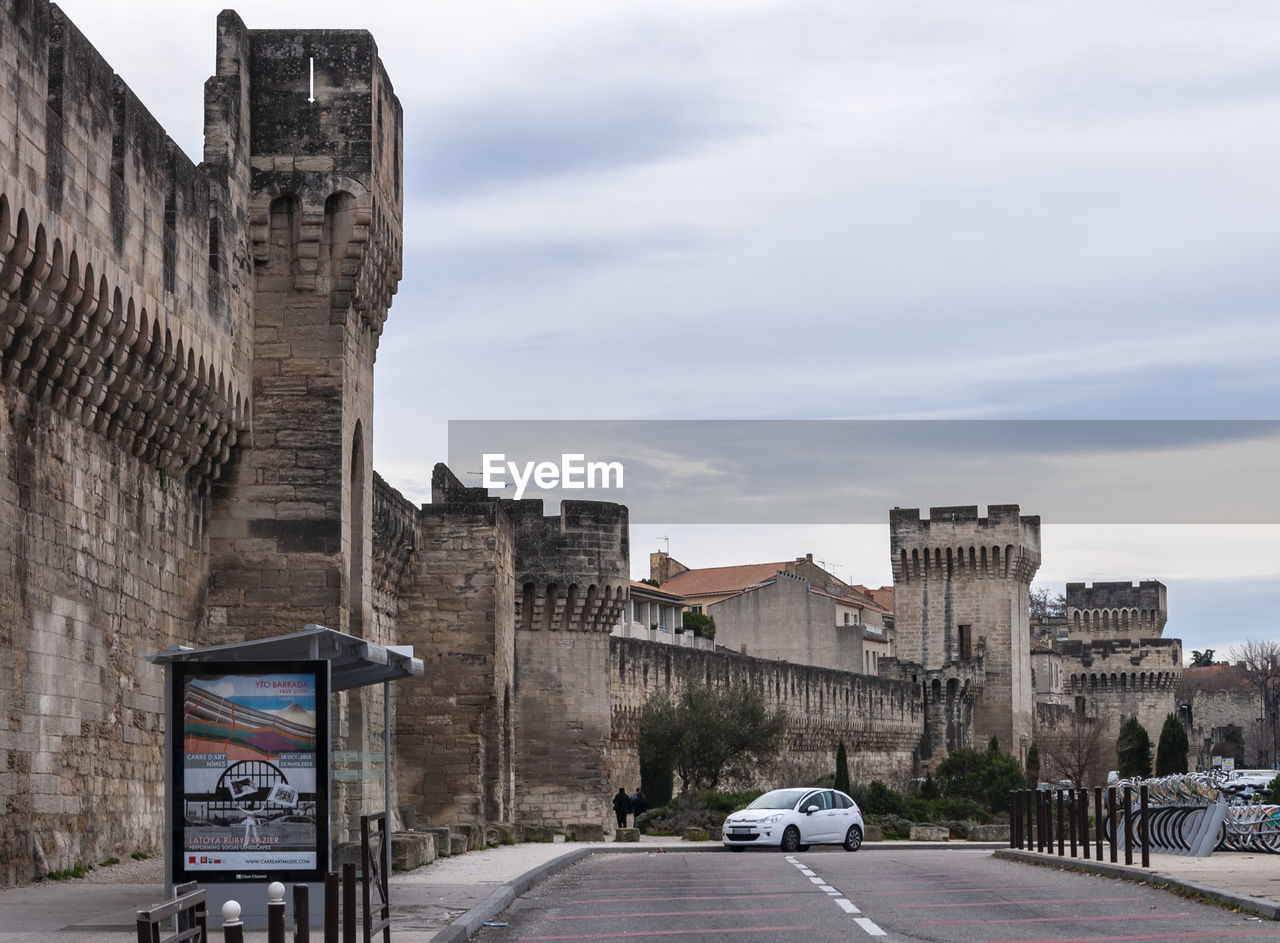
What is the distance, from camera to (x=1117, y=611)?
10806cm

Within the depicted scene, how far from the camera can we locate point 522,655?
3656 centimetres

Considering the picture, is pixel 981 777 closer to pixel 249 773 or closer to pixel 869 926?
pixel 869 926

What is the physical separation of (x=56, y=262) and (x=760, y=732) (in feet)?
108

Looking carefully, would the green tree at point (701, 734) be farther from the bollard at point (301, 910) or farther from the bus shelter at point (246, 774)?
the bollard at point (301, 910)

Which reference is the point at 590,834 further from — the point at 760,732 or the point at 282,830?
the point at 282,830

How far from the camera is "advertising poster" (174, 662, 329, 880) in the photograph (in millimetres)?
11734

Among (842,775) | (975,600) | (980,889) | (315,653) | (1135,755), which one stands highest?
(975,600)

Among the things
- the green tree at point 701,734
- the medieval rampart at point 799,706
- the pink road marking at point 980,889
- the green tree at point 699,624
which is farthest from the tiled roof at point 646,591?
the pink road marking at point 980,889

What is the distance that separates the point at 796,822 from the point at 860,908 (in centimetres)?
1552

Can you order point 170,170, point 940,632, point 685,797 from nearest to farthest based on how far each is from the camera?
point 170,170 → point 685,797 → point 940,632

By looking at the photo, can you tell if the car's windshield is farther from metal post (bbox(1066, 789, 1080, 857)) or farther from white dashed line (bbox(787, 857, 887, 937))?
white dashed line (bbox(787, 857, 887, 937))

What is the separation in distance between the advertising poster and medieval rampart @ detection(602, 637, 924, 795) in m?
25.6

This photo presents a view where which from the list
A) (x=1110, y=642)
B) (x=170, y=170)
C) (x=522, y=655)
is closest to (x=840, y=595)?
(x=1110, y=642)

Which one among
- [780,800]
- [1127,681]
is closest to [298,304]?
[780,800]
